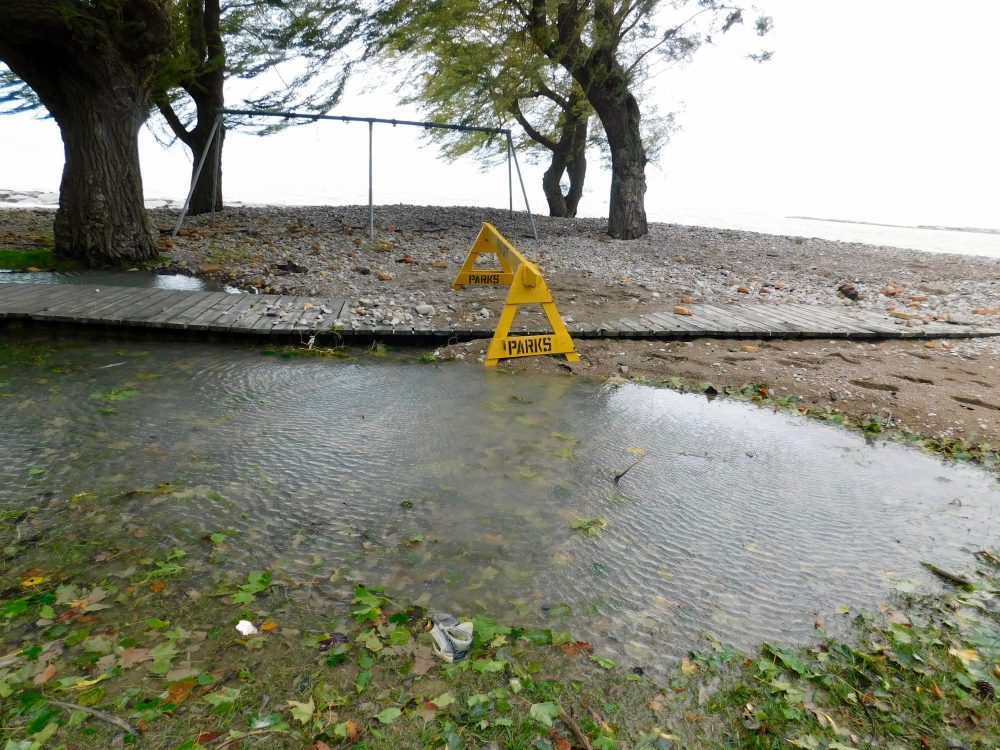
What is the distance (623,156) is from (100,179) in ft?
27.8

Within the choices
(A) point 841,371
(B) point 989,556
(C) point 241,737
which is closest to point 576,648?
(C) point 241,737

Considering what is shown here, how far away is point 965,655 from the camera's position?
2.06 metres

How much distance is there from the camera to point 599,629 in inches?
83.1

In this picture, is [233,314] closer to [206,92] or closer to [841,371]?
[841,371]

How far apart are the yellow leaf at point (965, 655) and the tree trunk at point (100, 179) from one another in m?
8.48

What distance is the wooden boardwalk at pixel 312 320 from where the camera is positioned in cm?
515

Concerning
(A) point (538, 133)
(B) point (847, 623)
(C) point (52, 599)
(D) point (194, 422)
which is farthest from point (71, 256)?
(A) point (538, 133)

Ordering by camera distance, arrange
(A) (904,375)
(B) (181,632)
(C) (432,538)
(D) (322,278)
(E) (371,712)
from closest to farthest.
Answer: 1. (E) (371,712)
2. (B) (181,632)
3. (C) (432,538)
4. (A) (904,375)
5. (D) (322,278)

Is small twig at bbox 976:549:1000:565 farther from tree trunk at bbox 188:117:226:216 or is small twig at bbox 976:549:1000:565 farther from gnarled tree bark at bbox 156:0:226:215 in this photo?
tree trunk at bbox 188:117:226:216

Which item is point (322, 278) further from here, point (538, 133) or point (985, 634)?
point (538, 133)

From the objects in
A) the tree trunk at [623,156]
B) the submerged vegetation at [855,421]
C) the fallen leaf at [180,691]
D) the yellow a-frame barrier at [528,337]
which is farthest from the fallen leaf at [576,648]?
the tree trunk at [623,156]

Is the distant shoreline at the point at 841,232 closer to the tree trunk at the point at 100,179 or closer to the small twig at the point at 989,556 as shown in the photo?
the tree trunk at the point at 100,179

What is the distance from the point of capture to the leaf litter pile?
1.70m

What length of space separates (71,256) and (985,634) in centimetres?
886
